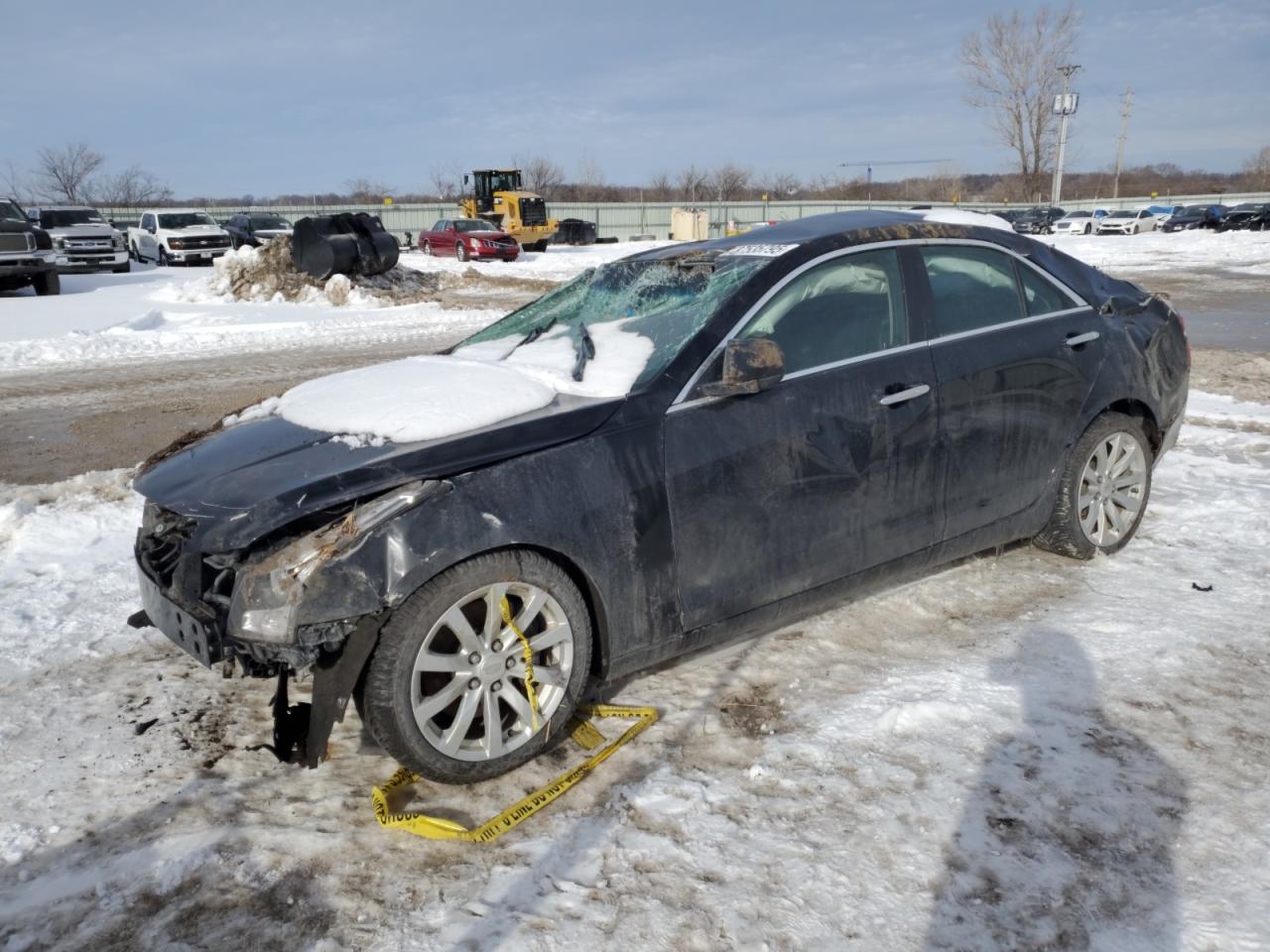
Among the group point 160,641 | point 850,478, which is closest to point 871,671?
point 850,478

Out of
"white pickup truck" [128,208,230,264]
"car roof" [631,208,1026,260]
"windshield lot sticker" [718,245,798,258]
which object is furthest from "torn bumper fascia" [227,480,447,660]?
"white pickup truck" [128,208,230,264]

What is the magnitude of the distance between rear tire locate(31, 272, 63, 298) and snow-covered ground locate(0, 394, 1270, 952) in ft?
59.2

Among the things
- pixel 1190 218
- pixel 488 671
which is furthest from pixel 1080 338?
pixel 1190 218

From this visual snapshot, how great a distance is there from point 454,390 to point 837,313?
1509 mm

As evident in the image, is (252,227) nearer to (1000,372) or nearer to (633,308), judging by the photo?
(633,308)

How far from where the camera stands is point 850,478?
3688mm

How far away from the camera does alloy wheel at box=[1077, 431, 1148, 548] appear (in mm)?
4641

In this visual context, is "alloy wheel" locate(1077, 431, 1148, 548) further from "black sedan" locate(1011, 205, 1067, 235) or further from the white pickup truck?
"black sedan" locate(1011, 205, 1067, 235)

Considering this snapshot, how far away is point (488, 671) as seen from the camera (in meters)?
3.01

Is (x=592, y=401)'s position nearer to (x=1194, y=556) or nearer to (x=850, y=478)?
(x=850, y=478)

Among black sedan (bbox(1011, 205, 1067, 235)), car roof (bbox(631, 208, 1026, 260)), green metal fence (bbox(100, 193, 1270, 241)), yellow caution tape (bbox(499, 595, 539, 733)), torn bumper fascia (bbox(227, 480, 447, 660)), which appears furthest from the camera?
green metal fence (bbox(100, 193, 1270, 241))

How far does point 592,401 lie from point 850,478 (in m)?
1.05

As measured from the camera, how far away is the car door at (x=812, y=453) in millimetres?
3373

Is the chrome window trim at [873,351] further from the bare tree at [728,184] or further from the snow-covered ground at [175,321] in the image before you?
the bare tree at [728,184]
